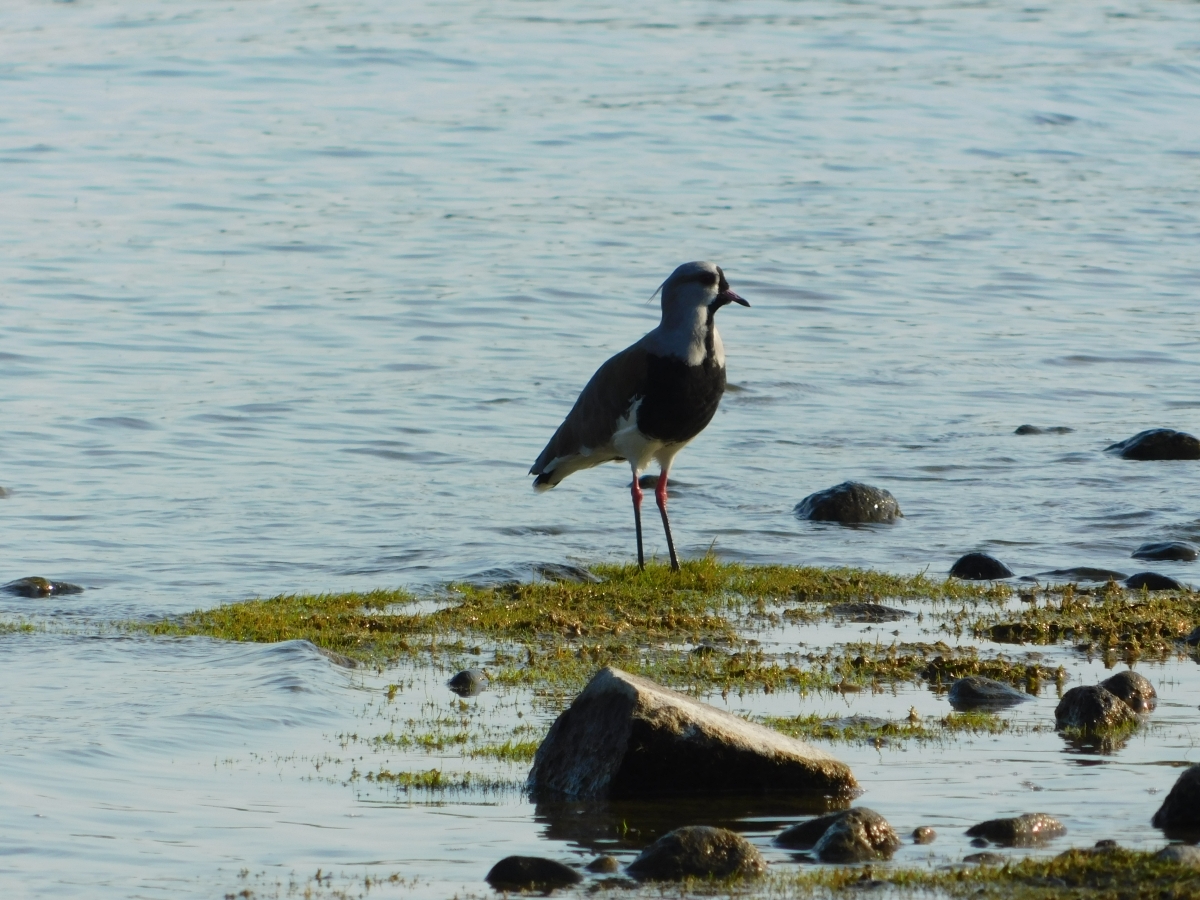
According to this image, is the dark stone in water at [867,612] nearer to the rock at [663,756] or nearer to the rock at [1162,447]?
the rock at [663,756]

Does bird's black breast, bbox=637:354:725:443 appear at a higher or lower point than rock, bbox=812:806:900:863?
higher

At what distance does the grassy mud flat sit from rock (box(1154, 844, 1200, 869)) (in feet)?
2.68

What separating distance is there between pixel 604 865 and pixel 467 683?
2.99 m

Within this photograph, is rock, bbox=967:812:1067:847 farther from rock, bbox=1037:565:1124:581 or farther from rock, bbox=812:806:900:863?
rock, bbox=1037:565:1124:581

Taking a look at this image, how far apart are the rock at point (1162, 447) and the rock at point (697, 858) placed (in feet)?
39.8

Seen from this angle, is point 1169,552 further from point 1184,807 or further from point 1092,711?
point 1184,807

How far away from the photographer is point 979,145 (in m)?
38.1

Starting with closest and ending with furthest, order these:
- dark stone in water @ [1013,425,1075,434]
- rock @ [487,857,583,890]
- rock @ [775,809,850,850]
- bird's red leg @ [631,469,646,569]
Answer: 1. rock @ [487,857,583,890]
2. rock @ [775,809,850,850]
3. bird's red leg @ [631,469,646,569]
4. dark stone in water @ [1013,425,1075,434]

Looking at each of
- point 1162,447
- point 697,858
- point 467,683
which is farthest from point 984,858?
point 1162,447

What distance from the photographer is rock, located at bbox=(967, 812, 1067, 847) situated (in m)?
7.41

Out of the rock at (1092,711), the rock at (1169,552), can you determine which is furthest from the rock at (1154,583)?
the rock at (1092,711)

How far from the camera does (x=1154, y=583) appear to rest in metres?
13.0

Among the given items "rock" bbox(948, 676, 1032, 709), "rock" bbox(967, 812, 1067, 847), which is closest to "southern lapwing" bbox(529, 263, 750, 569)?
"rock" bbox(948, 676, 1032, 709)

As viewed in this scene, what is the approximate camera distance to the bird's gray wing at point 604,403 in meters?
13.3
